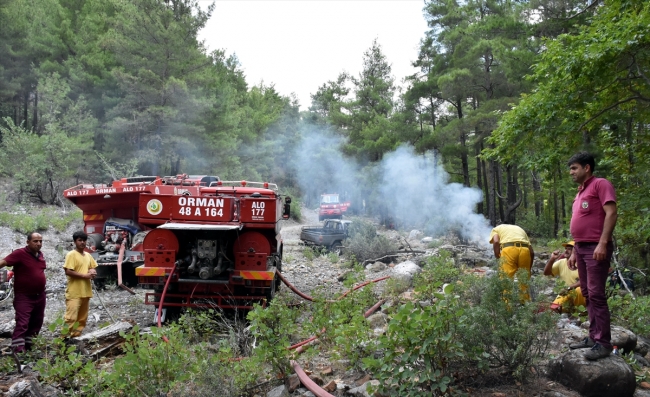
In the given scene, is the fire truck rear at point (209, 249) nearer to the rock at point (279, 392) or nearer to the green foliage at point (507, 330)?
the rock at point (279, 392)

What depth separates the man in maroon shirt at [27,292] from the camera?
5.49m

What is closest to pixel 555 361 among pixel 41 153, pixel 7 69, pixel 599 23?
pixel 599 23

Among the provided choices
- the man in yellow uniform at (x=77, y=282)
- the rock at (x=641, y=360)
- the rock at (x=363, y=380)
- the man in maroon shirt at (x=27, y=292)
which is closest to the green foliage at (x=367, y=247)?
the man in yellow uniform at (x=77, y=282)

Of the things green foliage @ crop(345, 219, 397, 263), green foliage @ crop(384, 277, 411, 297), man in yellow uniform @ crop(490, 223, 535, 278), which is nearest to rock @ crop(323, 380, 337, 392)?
man in yellow uniform @ crop(490, 223, 535, 278)

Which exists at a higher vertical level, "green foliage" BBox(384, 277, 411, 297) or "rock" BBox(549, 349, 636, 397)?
"rock" BBox(549, 349, 636, 397)

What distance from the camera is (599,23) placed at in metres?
7.55

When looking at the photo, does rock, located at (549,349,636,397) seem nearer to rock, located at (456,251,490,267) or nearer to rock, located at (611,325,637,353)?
rock, located at (611,325,637,353)

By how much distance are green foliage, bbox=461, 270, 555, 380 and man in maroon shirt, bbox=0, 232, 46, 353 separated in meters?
5.16

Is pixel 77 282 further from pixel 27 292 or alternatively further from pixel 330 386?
pixel 330 386

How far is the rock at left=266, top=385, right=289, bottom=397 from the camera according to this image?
3936 millimetres

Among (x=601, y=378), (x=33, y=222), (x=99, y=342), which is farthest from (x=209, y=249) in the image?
(x=33, y=222)

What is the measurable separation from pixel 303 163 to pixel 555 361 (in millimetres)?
40479

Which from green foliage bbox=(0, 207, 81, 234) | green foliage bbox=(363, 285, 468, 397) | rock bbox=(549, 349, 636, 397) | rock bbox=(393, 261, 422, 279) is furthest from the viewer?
green foliage bbox=(0, 207, 81, 234)

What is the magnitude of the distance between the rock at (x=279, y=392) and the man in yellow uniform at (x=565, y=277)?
3.65 m
